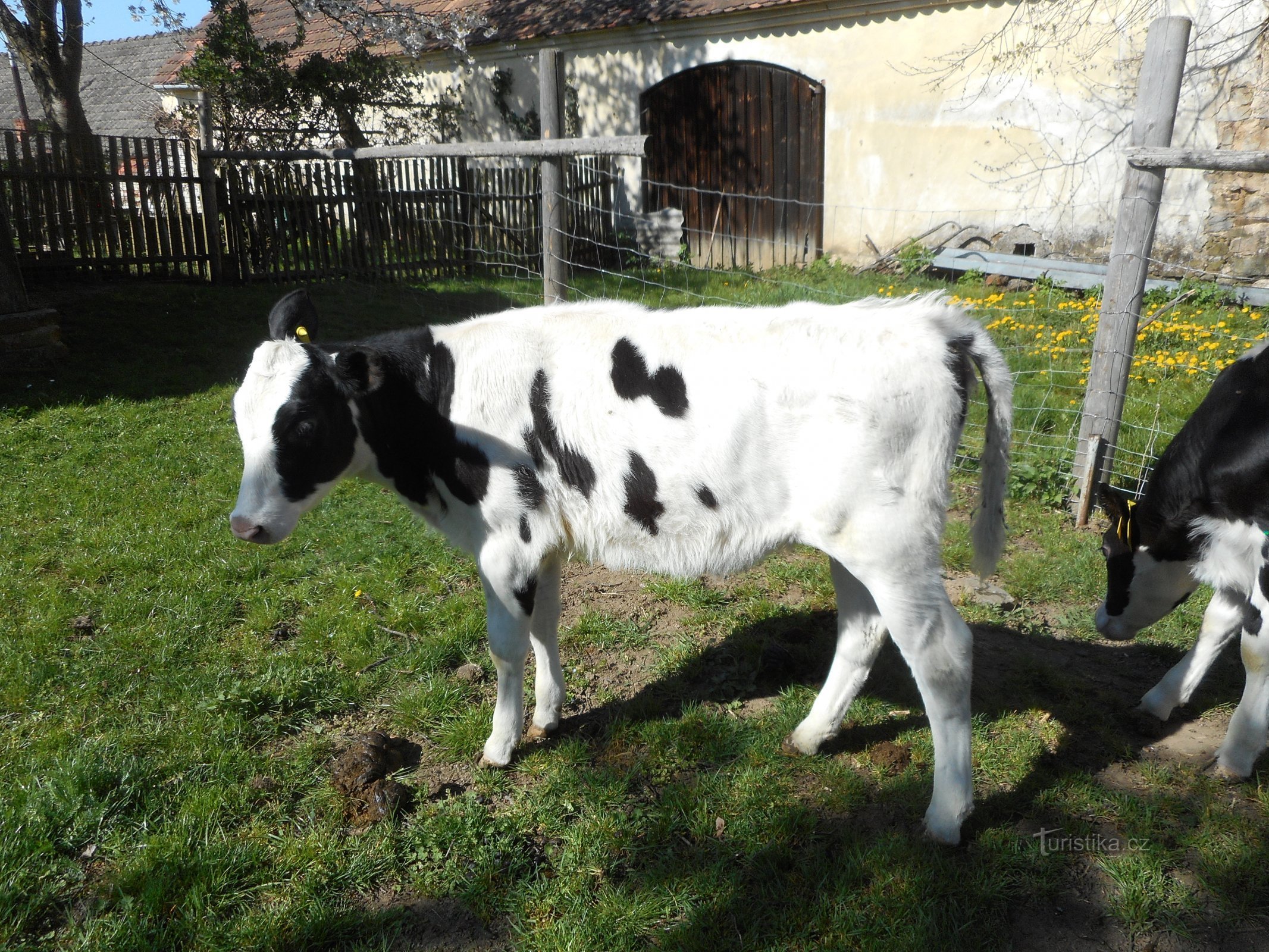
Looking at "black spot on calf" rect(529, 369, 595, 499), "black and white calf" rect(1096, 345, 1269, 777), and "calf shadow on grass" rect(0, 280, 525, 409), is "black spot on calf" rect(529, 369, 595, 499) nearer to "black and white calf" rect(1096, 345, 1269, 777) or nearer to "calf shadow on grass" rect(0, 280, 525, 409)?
"black and white calf" rect(1096, 345, 1269, 777)

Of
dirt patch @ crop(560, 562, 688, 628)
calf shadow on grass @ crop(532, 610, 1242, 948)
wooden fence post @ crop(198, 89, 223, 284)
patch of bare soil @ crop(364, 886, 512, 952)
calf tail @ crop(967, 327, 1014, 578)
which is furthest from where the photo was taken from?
wooden fence post @ crop(198, 89, 223, 284)

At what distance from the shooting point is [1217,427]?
3.25 meters

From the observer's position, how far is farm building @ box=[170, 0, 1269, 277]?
10.2 meters

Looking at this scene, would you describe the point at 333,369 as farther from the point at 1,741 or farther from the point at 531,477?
the point at 1,741

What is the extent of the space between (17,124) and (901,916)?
28.1 m

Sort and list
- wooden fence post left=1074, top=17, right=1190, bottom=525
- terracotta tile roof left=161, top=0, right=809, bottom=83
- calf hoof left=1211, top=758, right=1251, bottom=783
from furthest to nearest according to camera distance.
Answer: terracotta tile roof left=161, top=0, right=809, bottom=83, wooden fence post left=1074, top=17, right=1190, bottom=525, calf hoof left=1211, top=758, right=1251, bottom=783

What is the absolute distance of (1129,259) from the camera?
471cm

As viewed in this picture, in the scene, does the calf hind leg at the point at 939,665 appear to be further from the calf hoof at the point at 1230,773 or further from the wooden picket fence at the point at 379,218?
the wooden picket fence at the point at 379,218

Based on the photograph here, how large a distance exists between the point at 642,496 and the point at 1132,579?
2030 mm

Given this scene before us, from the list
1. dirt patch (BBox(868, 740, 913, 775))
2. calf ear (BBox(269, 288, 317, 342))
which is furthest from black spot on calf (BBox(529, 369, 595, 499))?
dirt patch (BBox(868, 740, 913, 775))

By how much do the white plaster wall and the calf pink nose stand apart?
829cm

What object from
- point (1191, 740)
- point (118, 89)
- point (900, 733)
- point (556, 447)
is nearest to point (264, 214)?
point (556, 447)

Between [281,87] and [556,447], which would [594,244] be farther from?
[556,447]

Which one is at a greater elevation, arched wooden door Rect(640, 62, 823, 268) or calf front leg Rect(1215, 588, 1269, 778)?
arched wooden door Rect(640, 62, 823, 268)
